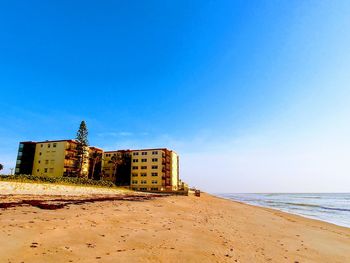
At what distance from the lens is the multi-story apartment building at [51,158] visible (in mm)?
72875

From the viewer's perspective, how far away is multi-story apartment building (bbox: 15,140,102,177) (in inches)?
2869

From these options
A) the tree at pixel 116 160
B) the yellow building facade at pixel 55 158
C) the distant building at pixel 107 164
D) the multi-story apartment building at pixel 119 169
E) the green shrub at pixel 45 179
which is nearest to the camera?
the green shrub at pixel 45 179

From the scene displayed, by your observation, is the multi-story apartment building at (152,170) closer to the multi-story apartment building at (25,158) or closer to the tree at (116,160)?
the tree at (116,160)

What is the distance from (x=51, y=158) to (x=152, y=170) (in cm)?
3287

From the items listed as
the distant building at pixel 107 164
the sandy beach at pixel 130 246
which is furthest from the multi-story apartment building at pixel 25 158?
the sandy beach at pixel 130 246

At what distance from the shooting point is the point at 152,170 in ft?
266

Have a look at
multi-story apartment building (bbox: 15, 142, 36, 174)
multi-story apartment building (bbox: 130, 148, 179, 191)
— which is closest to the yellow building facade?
multi-story apartment building (bbox: 15, 142, 36, 174)

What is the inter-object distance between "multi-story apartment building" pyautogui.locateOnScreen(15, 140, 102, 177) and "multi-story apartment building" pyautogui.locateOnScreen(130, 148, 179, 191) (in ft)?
58.8

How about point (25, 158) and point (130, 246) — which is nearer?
point (130, 246)

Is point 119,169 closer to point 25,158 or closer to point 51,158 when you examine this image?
point 51,158

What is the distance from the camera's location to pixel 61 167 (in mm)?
72188

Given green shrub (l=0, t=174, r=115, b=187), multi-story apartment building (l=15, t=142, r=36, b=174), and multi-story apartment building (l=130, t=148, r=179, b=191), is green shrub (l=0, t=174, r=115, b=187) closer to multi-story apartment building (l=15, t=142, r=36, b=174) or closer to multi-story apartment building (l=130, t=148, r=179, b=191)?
multi-story apartment building (l=130, t=148, r=179, b=191)

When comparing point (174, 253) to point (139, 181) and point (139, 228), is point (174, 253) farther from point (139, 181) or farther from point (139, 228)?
point (139, 181)

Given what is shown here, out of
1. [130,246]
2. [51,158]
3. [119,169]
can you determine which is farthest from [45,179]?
[119,169]
